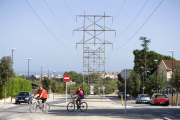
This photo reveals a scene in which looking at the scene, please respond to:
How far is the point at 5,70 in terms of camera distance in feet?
118

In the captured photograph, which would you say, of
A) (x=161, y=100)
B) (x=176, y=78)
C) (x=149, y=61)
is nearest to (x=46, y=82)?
(x=176, y=78)

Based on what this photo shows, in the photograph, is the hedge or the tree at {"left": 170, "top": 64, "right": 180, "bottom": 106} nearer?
the hedge

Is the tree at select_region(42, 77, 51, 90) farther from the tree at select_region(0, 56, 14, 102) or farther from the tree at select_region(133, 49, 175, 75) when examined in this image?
the tree at select_region(133, 49, 175, 75)

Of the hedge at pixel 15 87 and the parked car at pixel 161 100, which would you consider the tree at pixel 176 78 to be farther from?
the hedge at pixel 15 87

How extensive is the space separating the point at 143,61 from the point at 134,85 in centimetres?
1028

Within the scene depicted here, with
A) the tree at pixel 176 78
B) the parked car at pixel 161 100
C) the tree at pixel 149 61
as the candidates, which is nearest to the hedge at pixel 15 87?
the parked car at pixel 161 100

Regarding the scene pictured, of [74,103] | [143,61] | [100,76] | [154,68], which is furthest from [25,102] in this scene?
[154,68]

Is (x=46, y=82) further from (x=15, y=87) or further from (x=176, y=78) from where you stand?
(x=176, y=78)

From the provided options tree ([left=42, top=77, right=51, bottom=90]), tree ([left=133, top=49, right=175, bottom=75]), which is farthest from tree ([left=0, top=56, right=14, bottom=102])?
tree ([left=133, top=49, right=175, bottom=75])

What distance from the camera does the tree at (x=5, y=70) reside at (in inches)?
1403

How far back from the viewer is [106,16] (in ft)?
165

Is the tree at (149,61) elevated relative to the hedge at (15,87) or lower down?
elevated

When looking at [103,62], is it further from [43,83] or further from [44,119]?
[44,119]

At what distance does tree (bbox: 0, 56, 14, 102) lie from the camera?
35625mm
